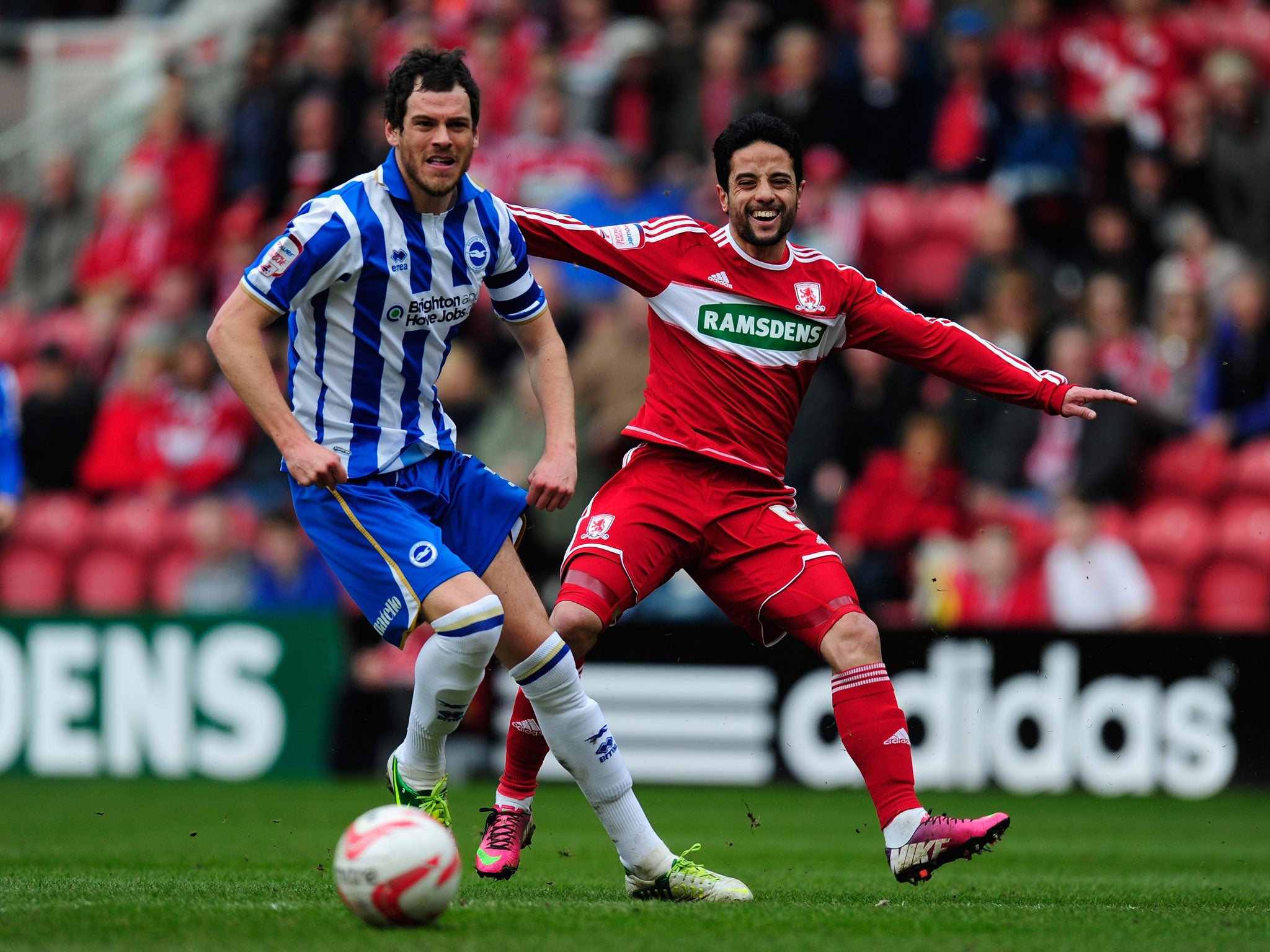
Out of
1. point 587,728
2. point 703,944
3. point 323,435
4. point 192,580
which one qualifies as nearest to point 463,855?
point 587,728

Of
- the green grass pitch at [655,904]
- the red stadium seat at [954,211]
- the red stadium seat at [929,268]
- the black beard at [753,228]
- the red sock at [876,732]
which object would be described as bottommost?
the green grass pitch at [655,904]

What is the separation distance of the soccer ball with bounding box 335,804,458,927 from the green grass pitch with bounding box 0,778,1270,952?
0.27ft

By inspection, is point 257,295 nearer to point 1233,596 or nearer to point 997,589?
point 997,589

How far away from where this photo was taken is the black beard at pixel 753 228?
249 inches

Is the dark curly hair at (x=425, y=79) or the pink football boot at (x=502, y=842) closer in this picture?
the dark curly hair at (x=425, y=79)

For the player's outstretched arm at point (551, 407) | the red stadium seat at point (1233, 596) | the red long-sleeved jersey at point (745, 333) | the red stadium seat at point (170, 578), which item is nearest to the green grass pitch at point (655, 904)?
the red stadium seat at point (1233, 596)

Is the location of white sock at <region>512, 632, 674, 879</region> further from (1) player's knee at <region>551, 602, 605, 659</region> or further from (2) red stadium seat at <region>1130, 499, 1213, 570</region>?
(2) red stadium seat at <region>1130, 499, 1213, 570</region>

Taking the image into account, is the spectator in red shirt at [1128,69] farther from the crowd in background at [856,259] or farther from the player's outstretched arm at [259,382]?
the player's outstretched arm at [259,382]

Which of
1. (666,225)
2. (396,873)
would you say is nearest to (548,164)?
(666,225)

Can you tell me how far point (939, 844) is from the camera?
19.0ft

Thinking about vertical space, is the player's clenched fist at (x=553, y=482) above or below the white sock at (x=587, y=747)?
above

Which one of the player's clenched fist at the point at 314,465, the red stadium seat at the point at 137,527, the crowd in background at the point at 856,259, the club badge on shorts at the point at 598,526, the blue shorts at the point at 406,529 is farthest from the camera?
the red stadium seat at the point at 137,527

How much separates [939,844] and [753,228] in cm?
226

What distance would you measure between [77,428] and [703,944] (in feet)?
38.2
